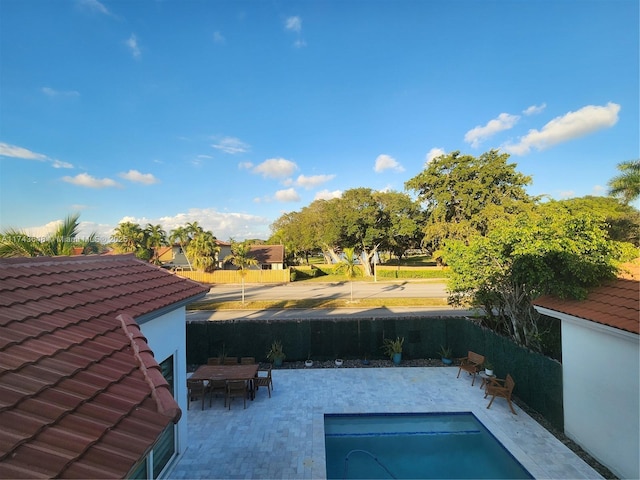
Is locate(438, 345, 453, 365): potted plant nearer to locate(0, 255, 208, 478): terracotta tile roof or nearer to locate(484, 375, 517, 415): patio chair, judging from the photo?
locate(484, 375, 517, 415): patio chair

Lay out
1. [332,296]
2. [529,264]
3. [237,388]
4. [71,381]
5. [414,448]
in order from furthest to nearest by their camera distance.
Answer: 1. [332,296]
2. [237,388]
3. [529,264]
4. [414,448]
5. [71,381]

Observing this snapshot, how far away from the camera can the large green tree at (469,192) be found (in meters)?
33.8

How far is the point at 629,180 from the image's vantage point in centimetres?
2364

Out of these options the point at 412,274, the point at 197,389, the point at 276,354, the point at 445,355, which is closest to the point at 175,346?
the point at 197,389

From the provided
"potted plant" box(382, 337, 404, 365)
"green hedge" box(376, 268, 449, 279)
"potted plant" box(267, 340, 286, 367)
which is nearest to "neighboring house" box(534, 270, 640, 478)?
"potted plant" box(382, 337, 404, 365)

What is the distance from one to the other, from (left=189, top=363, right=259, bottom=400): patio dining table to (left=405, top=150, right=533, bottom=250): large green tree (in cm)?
2925

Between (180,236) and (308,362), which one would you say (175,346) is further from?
(180,236)

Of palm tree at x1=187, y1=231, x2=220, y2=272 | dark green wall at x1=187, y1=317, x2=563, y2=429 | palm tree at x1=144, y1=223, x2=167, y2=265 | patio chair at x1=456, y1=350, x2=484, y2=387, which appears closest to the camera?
patio chair at x1=456, y1=350, x2=484, y2=387

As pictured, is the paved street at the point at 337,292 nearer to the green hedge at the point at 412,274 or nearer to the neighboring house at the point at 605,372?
the green hedge at the point at 412,274

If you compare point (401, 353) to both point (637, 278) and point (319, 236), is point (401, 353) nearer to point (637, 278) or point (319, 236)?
point (637, 278)

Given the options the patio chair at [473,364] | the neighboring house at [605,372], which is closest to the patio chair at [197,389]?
the patio chair at [473,364]

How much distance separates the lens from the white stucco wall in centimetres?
554

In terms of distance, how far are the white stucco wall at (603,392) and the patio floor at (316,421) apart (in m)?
0.53

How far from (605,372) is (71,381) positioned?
8.66m
